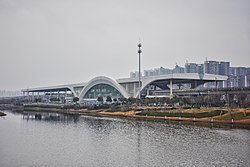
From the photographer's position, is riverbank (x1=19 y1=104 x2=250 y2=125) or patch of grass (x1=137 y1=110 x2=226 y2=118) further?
patch of grass (x1=137 y1=110 x2=226 y2=118)

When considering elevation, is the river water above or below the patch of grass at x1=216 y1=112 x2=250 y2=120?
below

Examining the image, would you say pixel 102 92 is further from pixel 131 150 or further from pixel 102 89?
pixel 131 150

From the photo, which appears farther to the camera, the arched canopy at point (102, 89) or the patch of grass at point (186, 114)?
the arched canopy at point (102, 89)

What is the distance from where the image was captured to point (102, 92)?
6106cm

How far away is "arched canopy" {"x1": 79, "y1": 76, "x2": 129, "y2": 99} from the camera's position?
2167 inches

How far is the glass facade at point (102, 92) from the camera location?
5808 centimetres

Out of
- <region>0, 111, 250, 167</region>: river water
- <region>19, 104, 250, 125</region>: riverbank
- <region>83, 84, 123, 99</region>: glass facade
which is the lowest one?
<region>0, 111, 250, 167</region>: river water

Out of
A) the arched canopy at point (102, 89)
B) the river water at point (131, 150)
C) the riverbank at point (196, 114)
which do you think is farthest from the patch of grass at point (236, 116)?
the arched canopy at point (102, 89)

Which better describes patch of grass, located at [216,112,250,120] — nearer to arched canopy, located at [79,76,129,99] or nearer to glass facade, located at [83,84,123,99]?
arched canopy, located at [79,76,129,99]

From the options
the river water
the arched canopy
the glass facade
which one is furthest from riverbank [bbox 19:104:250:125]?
the glass facade

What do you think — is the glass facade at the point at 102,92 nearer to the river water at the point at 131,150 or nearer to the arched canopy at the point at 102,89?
the arched canopy at the point at 102,89

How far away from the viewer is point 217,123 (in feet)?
77.7

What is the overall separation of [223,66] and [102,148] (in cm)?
5563

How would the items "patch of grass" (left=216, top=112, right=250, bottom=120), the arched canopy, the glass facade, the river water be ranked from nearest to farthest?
the river water
"patch of grass" (left=216, top=112, right=250, bottom=120)
the arched canopy
the glass facade
